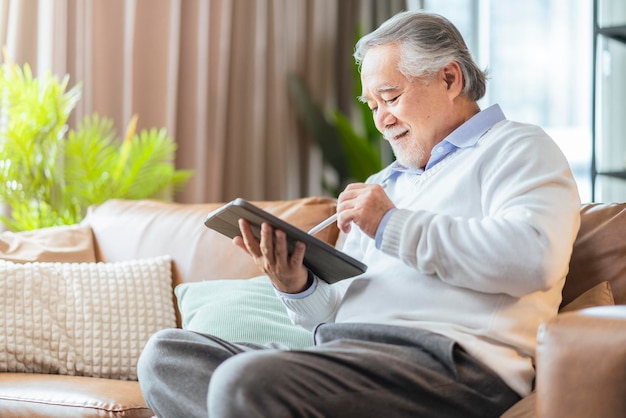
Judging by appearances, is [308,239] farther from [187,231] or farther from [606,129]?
[606,129]

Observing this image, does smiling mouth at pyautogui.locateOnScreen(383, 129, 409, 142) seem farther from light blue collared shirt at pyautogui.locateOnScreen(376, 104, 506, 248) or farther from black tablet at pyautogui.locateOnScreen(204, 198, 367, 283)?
black tablet at pyautogui.locateOnScreen(204, 198, 367, 283)

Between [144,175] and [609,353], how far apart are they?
2159 millimetres

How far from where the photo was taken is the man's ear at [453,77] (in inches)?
67.0

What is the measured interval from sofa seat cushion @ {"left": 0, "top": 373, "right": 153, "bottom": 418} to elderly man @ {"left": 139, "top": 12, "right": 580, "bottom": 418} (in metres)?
0.26

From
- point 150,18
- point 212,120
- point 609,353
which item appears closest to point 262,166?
point 212,120

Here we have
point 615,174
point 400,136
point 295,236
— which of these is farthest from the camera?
point 615,174

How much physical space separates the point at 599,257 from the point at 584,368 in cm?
54

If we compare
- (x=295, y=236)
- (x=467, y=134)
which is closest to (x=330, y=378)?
Result: (x=295, y=236)

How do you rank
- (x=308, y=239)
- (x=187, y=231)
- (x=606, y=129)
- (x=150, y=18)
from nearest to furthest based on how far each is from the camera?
(x=308, y=239) < (x=187, y=231) < (x=150, y=18) < (x=606, y=129)

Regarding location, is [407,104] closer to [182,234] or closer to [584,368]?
[584,368]

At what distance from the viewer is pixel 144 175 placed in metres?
3.10

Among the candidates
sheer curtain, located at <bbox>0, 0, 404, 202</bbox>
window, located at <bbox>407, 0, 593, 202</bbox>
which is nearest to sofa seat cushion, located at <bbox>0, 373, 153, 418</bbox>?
sheer curtain, located at <bbox>0, 0, 404, 202</bbox>

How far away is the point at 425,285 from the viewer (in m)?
1.50

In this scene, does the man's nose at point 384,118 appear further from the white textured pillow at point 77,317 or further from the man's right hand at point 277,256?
the white textured pillow at point 77,317
